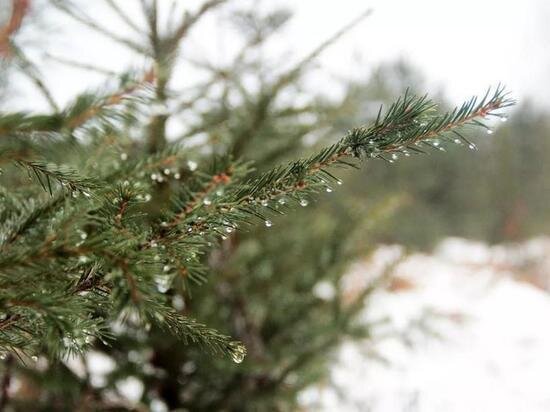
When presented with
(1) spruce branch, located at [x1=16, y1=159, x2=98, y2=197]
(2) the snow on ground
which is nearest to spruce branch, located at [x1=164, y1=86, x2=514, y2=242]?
(1) spruce branch, located at [x1=16, y1=159, x2=98, y2=197]

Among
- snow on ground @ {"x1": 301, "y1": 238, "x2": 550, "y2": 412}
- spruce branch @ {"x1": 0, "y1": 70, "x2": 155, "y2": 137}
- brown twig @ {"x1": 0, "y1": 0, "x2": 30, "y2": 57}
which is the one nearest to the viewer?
spruce branch @ {"x1": 0, "y1": 70, "x2": 155, "y2": 137}

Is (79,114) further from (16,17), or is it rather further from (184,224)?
(16,17)

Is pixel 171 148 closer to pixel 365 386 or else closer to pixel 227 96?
pixel 227 96

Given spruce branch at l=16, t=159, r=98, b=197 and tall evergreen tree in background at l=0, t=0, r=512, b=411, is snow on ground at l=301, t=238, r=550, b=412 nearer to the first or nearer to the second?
tall evergreen tree in background at l=0, t=0, r=512, b=411

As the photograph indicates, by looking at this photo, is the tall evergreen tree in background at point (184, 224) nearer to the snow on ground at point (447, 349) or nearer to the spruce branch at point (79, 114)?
the spruce branch at point (79, 114)

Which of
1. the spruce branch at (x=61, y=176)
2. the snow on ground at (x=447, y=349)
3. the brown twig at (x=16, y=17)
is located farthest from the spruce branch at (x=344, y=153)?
the snow on ground at (x=447, y=349)
